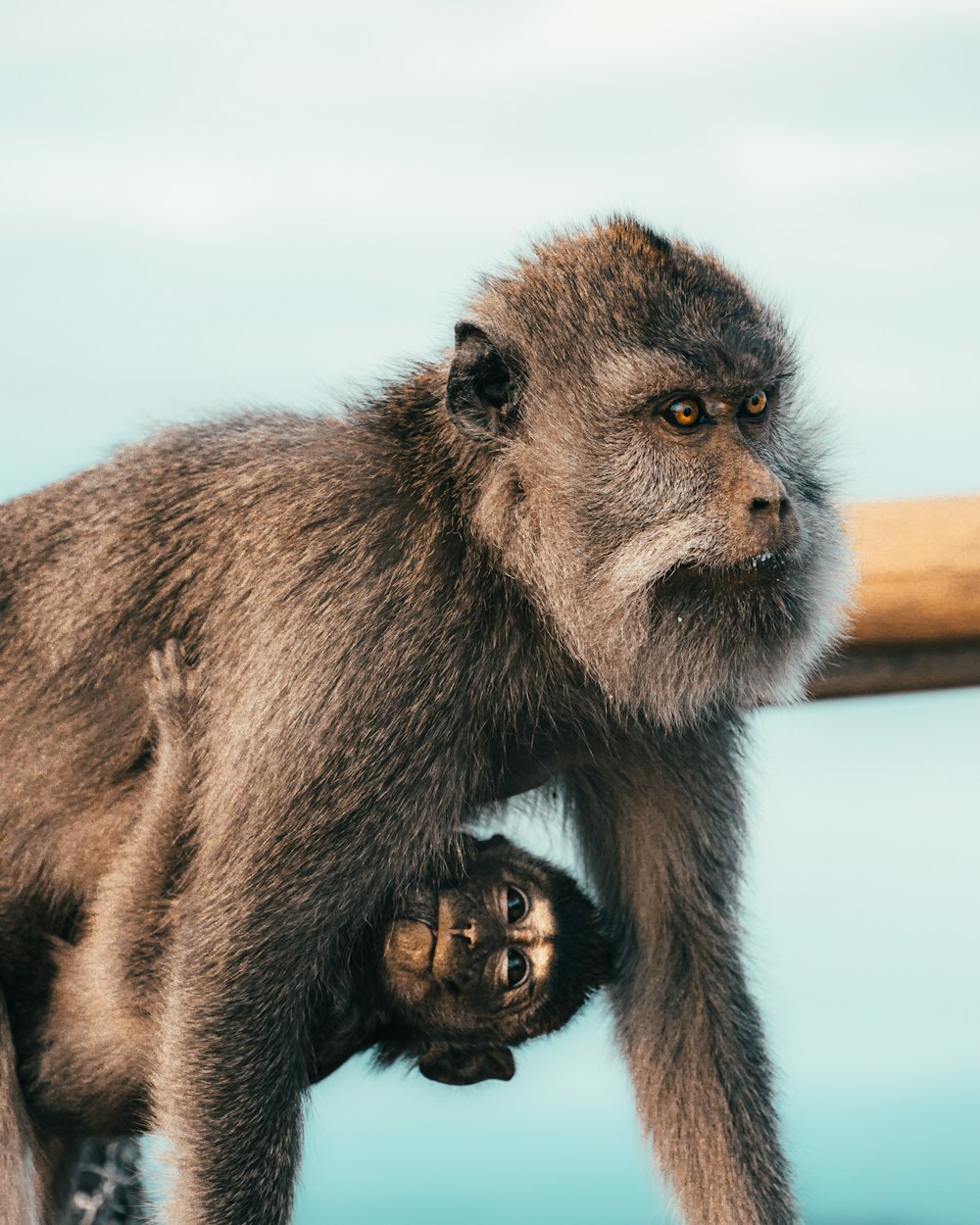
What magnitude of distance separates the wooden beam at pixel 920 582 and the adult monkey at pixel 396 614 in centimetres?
90

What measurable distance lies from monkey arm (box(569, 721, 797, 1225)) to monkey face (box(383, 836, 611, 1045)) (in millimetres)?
205

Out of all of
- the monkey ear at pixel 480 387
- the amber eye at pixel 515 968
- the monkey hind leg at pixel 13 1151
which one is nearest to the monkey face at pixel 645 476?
the monkey ear at pixel 480 387


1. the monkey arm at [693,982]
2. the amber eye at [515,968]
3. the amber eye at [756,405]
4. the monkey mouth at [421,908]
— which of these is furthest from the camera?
the monkey arm at [693,982]

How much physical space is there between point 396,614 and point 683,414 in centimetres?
77

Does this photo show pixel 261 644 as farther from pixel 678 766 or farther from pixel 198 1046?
pixel 678 766

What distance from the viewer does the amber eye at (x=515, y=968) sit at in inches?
166

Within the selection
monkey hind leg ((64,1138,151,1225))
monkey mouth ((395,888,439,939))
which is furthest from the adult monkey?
monkey hind leg ((64,1138,151,1225))

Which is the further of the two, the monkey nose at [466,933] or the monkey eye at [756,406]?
the monkey nose at [466,933]

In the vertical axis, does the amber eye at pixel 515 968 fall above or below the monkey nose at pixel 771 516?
below

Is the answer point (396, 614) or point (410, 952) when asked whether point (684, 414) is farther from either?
point (410, 952)

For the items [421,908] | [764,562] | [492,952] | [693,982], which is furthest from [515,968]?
[764,562]

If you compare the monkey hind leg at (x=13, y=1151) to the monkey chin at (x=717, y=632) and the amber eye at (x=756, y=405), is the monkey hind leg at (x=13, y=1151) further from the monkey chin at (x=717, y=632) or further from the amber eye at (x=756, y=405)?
the amber eye at (x=756, y=405)

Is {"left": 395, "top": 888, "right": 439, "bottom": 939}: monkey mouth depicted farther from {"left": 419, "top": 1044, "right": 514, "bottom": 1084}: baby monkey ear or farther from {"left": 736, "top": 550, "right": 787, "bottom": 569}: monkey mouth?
{"left": 736, "top": 550, "right": 787, "bottom": 569}: monkey mouth

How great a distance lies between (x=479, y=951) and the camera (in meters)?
4.13
